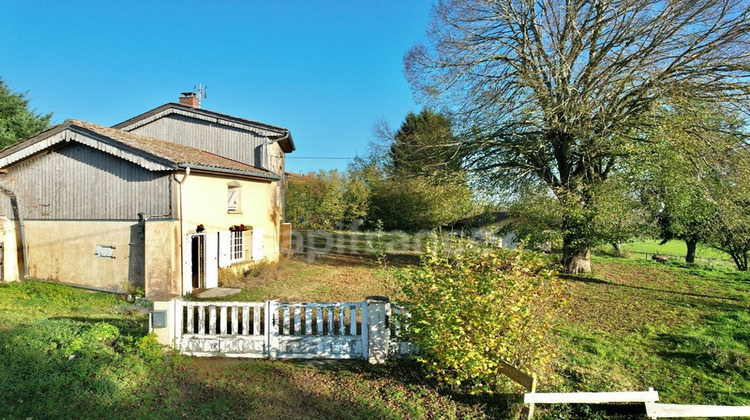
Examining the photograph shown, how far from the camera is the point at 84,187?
11.6 m

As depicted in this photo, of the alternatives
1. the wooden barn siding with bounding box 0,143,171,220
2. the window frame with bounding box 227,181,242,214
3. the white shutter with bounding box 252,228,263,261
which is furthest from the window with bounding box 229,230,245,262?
the wooden barn siding with bounding box 0,143,171,220

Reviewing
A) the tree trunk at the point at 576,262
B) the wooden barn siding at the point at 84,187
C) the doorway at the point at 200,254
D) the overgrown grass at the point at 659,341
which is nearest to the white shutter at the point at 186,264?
the doorway at the point at 200,254

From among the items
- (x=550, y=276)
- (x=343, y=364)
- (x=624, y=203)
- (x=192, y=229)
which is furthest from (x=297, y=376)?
(x=624, y=203)

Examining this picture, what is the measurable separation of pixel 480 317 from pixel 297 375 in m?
2.85

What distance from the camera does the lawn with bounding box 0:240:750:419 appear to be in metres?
4.75

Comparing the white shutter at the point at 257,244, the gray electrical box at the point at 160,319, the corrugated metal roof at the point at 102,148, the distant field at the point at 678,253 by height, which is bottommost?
the distant field at the point at 678,253

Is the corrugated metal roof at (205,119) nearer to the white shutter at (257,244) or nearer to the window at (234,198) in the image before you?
the window at (234,198)

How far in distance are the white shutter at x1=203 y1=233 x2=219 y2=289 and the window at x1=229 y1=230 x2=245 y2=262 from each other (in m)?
1.19

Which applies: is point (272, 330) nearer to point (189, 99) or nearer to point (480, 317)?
point (480, 317)

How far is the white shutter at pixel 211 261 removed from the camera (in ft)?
38.8

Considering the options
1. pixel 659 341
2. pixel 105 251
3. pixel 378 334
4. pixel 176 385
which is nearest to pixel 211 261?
pixel 105 251

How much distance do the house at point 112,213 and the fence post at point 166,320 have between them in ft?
15.8

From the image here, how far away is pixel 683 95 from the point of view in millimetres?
11805

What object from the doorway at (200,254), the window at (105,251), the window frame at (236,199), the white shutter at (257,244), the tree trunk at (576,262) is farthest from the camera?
the tree trunk at (576,262)
